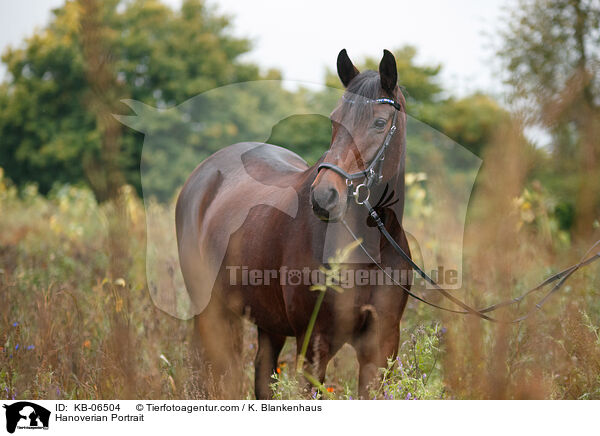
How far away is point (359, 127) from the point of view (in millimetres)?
2404

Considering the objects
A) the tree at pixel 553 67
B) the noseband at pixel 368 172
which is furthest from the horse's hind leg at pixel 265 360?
the tree at pixel 553 67

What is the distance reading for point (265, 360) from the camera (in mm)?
3562

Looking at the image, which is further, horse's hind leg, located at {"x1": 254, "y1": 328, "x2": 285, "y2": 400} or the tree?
horse's hind leg, located at {"x1": 254, "y1": 328, "x2": 285, "y2": 400}

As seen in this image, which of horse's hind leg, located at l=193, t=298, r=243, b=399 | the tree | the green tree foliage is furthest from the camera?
the green tree foliage

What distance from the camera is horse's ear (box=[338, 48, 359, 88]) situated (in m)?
2.61

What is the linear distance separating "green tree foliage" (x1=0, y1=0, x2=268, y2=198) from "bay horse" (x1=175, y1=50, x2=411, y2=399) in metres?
12.3

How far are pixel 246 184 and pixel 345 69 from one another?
1.34 metres

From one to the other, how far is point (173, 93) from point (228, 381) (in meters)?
15.2

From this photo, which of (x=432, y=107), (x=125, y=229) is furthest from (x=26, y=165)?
(x=125, y=229)
